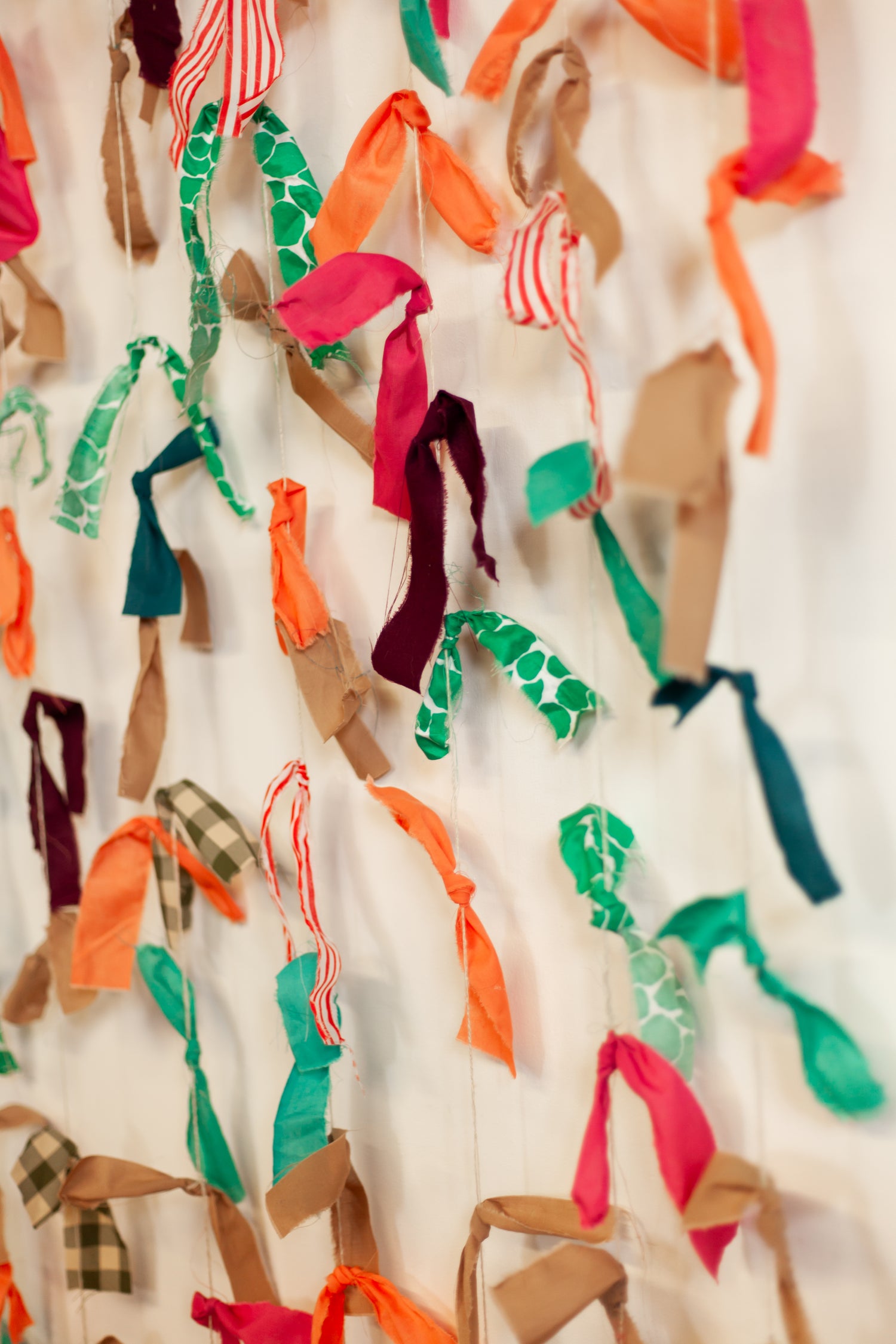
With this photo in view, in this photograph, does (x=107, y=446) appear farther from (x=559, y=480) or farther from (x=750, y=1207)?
(x=750, y=1207)

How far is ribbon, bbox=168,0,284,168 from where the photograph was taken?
711mm

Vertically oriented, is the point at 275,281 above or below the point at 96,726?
above

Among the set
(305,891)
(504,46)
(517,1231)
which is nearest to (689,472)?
(504,46)

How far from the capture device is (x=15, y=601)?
3.04ft

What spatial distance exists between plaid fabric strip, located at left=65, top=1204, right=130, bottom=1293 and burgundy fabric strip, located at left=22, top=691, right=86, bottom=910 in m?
0.26

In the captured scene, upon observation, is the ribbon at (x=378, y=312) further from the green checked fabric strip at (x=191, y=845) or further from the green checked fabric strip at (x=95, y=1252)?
the green checked fabric strip at (x=95, y=1252)

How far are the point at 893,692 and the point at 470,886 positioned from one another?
0.29m

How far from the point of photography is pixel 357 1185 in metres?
0.79

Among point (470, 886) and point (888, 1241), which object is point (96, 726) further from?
point (888, 1241)

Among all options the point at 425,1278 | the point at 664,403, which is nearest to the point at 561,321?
the point at 664,403

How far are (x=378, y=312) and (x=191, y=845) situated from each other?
0.45 m

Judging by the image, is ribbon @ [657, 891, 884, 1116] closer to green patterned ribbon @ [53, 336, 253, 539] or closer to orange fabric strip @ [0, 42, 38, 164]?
green patterned ribbon @ [53, 336, 253, 539]

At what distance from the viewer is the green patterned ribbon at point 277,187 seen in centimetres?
74

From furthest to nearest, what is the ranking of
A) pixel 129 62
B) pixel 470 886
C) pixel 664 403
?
pixel 129 62, pixel 470 886, pixel 664 403
